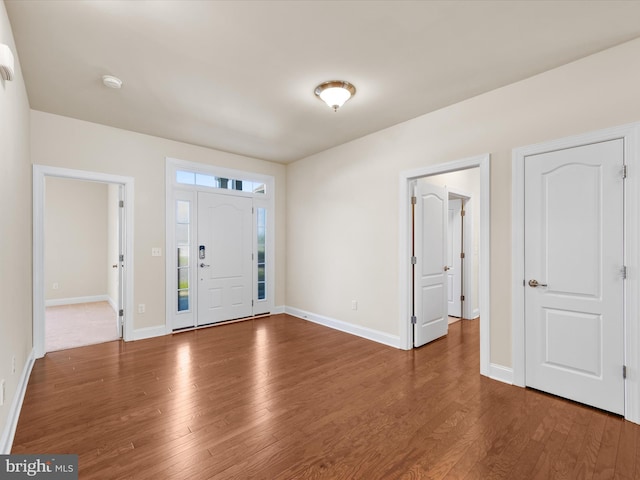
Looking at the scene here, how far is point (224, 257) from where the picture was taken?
5.11 m

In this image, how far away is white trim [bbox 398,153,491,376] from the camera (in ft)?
9.98

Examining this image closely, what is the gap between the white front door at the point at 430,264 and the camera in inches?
152

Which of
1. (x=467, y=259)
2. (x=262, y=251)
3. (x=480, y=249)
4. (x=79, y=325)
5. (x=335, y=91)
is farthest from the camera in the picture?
(x=262, y=251)

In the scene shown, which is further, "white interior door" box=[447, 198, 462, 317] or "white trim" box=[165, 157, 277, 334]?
"white interior door" box=[447, 198, 462, 317]

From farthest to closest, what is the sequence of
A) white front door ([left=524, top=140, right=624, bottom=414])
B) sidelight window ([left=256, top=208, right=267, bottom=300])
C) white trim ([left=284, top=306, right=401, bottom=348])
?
sidelight window ([left=256, top=208, right=267, bottom=300]), white trim ([left=284, top=306, right=401, bottom=348]), white front door ([left=524, top=140, right=624, bottom=414])

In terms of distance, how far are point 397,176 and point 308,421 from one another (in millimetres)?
2904

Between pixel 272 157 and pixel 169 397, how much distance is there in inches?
156

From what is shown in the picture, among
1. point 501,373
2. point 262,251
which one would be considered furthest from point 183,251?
point 501,373

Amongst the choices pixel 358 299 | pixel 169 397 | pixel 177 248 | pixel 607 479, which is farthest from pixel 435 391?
pixel 177 248

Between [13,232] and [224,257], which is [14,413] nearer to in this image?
[13,232]

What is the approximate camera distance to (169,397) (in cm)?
264

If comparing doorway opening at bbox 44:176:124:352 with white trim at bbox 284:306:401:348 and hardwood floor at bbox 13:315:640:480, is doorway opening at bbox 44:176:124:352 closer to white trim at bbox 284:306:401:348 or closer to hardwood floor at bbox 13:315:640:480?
hardwood floor at bbox 13:315:640:480

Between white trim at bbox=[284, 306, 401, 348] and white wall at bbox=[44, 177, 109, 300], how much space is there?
188 inches
